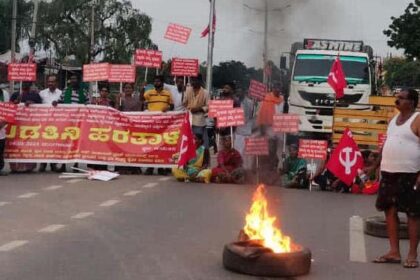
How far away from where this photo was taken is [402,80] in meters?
98.5

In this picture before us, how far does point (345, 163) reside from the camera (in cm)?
1238

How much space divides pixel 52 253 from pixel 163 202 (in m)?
3.72

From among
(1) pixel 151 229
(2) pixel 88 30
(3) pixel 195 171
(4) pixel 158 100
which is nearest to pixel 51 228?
(1) pixel 151 229

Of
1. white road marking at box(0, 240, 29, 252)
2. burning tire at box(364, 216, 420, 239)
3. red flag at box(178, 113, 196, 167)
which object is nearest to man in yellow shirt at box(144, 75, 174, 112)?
red flag at box(178, 113, 196, 167)

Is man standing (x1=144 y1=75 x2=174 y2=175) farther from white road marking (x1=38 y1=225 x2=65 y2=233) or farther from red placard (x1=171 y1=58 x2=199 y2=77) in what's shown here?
white road marking (x1=38 y1=225 x2=65 y2=233)

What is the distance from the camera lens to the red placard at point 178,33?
18.4 m

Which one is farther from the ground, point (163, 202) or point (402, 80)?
point (402, 80)

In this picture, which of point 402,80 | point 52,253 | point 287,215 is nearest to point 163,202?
point 287,215

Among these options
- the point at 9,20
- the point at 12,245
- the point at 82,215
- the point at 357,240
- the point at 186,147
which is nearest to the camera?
the point at 12,245

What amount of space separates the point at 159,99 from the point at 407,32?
33.8 m

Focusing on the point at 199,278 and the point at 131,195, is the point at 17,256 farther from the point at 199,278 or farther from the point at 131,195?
the point at 131,195

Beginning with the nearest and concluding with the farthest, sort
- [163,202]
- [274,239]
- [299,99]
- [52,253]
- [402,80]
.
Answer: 1. [274,239]
2. [52,253]
3. [163,202]
4. [299,99]
5. [402,80]

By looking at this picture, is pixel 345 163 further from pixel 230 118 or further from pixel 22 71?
pixel 22 71

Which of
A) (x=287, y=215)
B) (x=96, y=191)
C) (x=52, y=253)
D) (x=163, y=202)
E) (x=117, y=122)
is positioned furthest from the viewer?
(x=117, y=122)
